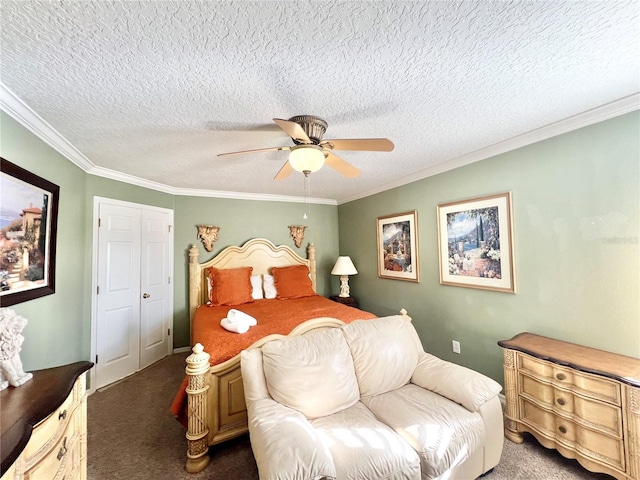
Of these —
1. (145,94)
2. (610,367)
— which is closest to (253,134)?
(145,94)

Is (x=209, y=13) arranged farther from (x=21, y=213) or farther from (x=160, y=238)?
(x=160, y=238)

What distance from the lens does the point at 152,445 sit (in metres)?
1.94

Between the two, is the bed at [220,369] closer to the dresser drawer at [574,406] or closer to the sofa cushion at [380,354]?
the sofa cushion at [380,354]

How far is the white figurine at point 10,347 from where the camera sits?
1.08 metres

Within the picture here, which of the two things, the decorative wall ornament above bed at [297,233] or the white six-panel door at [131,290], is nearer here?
the white six-panel door at [131,290]

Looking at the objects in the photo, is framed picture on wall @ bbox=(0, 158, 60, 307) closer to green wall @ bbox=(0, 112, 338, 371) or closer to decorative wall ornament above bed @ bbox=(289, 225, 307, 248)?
green wall @ bbox=(0, 112, 338, 371)

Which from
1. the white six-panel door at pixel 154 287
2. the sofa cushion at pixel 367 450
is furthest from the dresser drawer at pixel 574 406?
the white six-panel door at pixel 154 287

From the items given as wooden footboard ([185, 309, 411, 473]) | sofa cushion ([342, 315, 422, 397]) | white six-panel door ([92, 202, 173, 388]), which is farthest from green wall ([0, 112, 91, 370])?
sofa cushion ([342, 315, 422, 397])

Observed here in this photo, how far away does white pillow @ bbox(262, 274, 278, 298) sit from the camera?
373 centimetres

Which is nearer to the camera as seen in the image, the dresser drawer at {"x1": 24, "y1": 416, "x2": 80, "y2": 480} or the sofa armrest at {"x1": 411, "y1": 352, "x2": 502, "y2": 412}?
the dresser drawer at {"x1": 24, "y1": 416, "x2": 80, "y2": 480}

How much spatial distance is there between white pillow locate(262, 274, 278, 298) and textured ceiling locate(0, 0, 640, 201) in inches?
85.8

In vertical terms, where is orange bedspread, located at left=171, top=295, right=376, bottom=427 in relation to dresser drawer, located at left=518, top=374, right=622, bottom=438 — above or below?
above

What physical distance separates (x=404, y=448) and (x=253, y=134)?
2229 millimetres

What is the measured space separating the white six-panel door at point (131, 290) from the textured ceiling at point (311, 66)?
112 cm
